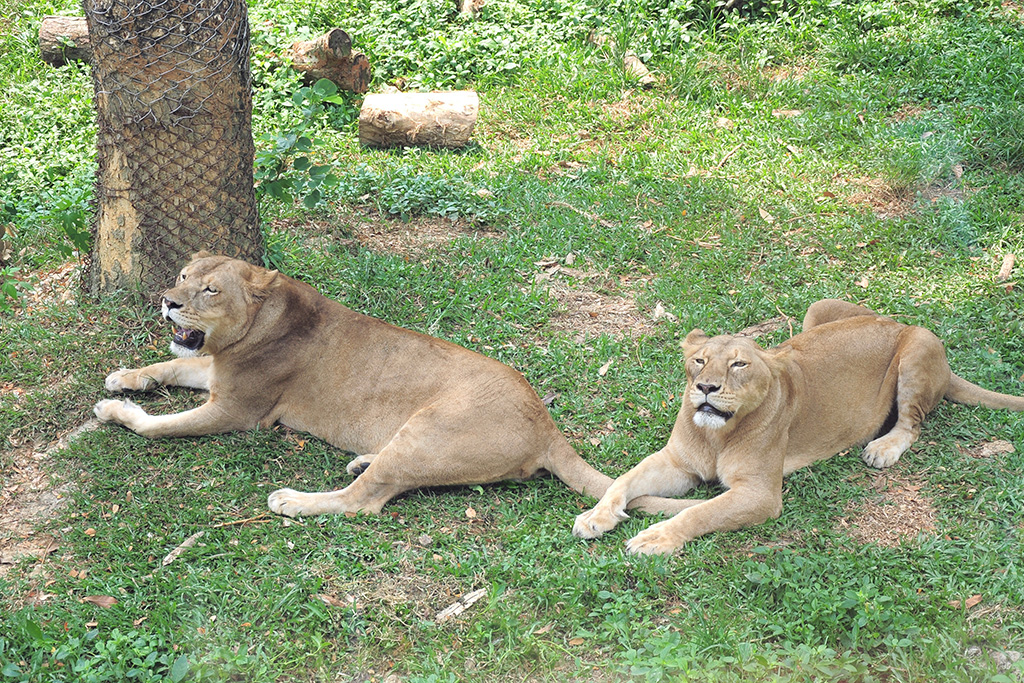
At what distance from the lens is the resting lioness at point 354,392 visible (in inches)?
184

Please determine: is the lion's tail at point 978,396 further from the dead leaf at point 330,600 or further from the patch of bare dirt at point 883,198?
the dead leaf at point 330,600

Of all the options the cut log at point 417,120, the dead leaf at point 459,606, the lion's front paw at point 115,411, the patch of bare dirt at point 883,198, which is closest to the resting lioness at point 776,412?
the dead leaf at point 459,606

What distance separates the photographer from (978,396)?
5328mm

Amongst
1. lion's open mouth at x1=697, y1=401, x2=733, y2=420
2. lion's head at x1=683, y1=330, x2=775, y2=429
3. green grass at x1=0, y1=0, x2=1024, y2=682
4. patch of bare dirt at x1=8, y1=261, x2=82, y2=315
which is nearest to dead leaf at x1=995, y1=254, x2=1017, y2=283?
green grass at x1=0, y1=0, x2=1024, y2=682

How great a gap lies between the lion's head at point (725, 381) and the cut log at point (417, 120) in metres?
4.50

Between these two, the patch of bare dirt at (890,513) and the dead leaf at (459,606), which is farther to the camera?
the patch of bare dirt at (890,513)

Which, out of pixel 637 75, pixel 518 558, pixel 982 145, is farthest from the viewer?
pixel 637 75

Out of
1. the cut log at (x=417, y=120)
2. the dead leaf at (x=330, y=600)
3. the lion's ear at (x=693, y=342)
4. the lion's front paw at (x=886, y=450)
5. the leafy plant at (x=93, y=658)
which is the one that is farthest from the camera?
the cut log at (x=417, y=120)

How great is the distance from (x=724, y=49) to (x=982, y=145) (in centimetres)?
293

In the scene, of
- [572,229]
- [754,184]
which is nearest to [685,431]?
[572,229]

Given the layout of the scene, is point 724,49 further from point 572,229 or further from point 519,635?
point 519,635

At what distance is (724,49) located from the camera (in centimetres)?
978

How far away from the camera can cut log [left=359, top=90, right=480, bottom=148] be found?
8352 mm

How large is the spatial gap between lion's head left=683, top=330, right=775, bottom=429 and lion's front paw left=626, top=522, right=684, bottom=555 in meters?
0.55
